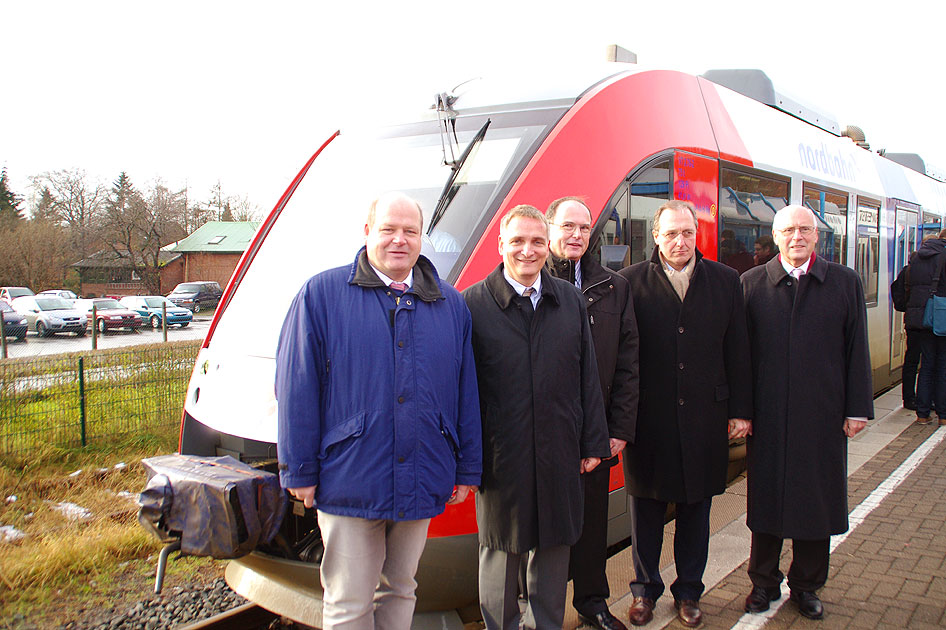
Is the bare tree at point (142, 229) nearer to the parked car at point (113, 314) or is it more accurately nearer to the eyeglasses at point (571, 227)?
the parked car at point (113, 314)

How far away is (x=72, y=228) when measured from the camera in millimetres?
50625

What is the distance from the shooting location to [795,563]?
353cm

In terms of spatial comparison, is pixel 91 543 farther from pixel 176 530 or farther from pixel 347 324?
pixel 347 324

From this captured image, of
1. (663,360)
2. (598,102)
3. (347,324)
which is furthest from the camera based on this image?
(598,102)

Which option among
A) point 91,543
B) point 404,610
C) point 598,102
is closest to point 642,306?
point 598,102

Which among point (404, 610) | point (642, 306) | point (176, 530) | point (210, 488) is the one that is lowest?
point (404, 610)

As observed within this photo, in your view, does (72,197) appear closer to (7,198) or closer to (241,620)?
(7,198)

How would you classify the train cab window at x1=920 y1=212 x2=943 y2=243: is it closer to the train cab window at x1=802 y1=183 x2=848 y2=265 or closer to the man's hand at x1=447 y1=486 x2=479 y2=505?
Answer: the train cab window at x1=802 y1=183 x2=848 y2=265

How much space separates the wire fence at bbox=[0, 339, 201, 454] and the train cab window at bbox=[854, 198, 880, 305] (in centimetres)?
759

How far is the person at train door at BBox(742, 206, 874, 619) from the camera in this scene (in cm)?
342

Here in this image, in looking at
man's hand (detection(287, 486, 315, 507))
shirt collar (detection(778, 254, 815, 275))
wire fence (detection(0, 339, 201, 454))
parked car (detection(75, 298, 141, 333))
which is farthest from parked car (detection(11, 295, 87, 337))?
shirt collar (detection(778, 254, 815, 275))

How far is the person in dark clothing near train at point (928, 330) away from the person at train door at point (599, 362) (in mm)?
5697

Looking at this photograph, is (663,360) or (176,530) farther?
(663,360)

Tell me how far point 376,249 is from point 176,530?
129cm
